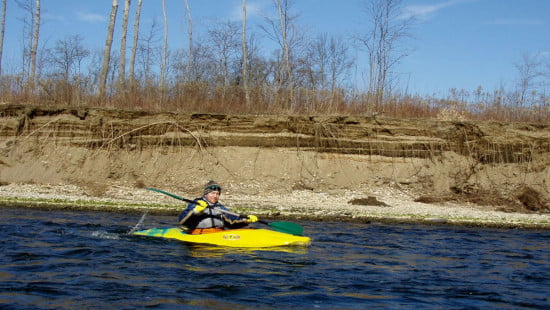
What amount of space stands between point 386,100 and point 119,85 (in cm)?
1066

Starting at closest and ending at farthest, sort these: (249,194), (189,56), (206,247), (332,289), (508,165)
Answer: (332,289), (206,247), (249,194), (508,165), (189,56)

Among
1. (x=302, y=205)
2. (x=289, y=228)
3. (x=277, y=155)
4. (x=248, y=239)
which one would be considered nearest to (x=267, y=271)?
(x=248, y=239)

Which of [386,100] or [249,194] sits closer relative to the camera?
[249,194]

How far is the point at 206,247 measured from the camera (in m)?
Answer: 9.66

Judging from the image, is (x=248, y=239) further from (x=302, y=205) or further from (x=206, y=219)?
(x=302, y=205)

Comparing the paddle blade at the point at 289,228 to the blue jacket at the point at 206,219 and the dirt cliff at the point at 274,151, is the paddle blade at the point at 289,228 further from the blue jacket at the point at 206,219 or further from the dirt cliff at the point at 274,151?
the dirt cliff at the point at 274,151

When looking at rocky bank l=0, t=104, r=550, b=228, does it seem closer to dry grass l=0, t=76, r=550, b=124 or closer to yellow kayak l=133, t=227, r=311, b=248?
dry grass l=0, t=76, r=550, b=124

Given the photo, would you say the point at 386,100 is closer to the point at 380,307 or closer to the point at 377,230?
the point at 377,230

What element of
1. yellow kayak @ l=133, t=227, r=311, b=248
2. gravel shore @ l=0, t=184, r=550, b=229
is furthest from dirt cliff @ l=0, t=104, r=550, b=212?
yellow kayak @ l=133, t=227, r=311, b=248

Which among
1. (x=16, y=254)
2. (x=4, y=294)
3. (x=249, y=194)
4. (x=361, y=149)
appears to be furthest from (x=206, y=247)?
(x=361, y=149)

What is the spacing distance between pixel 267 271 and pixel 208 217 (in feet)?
8.39

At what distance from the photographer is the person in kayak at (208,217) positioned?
9969mm

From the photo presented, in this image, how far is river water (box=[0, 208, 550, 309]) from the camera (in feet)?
20.7

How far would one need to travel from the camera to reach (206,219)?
10.1 metres
